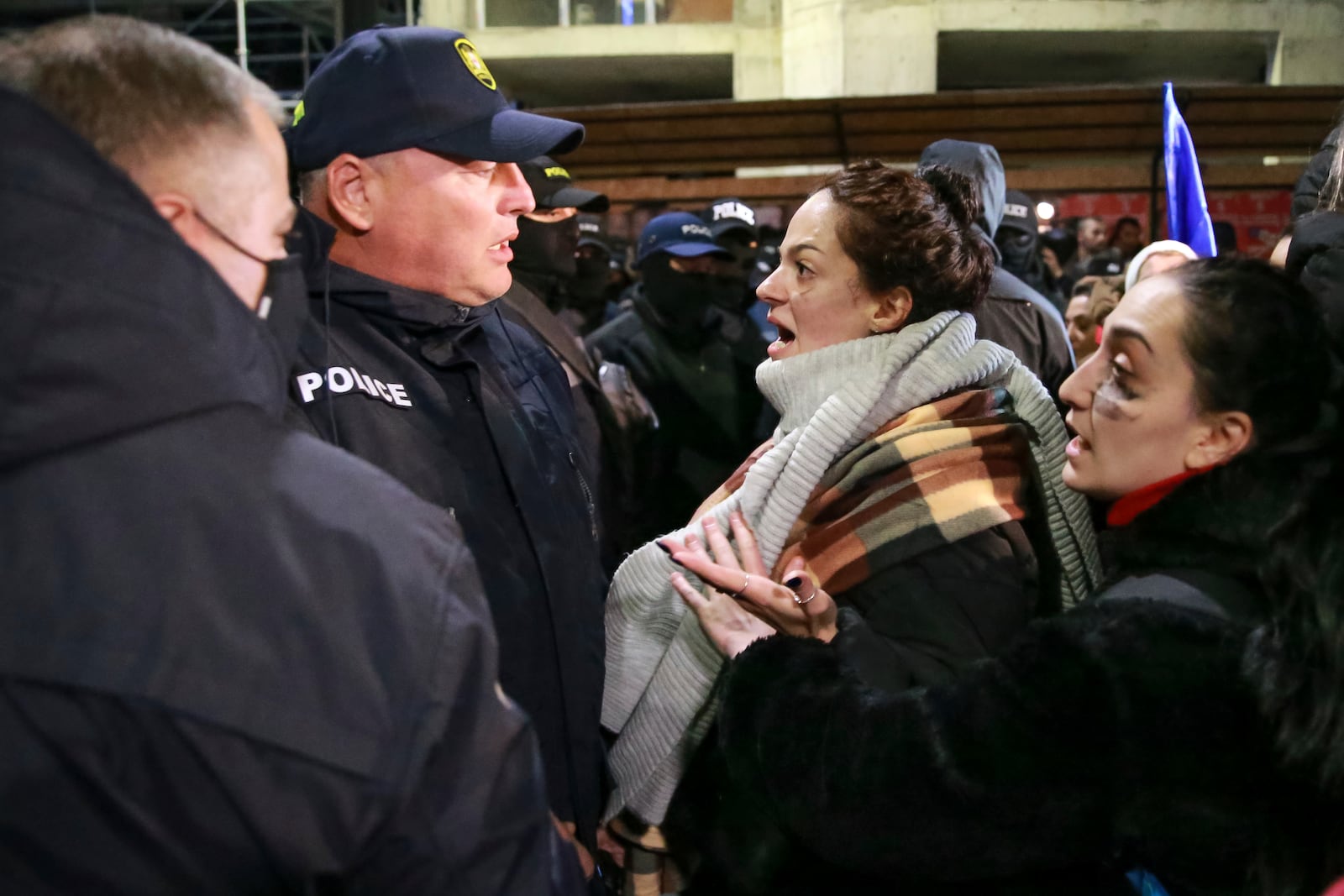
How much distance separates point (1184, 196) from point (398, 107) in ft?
6.47

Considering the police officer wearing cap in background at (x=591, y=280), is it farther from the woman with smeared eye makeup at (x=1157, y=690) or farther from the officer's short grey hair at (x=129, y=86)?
the officer's short grey hair at (x=129, y=86)

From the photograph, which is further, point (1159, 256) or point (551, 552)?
point (1159, 256)

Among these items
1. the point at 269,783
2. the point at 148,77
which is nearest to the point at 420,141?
the point at 148,77

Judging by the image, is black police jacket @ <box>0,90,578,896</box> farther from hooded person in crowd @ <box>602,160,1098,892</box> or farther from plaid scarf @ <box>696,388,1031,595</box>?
plaid scarf @ <box>696,388,1031,595</box>

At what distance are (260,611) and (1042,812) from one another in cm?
103

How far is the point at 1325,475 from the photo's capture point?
4.75ft

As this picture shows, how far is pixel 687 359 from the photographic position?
4.88 meters

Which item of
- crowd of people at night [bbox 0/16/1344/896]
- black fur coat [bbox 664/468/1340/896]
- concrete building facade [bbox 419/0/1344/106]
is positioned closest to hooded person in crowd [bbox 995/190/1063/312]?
crowd of people at night [bbox 0/16/1344/896]

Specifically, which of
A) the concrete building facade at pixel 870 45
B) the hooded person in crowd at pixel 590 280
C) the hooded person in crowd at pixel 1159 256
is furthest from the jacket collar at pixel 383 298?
the concrete building facade at pixel 870 45

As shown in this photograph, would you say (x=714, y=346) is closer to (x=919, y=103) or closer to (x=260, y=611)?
(x=260, y=611)

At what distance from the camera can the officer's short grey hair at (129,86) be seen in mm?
964

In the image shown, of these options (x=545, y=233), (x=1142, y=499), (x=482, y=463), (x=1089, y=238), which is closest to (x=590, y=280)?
(x=545, y=233)

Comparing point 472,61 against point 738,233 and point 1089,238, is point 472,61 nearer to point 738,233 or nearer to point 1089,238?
point 738,233

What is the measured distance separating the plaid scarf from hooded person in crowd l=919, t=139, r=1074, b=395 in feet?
4.46
